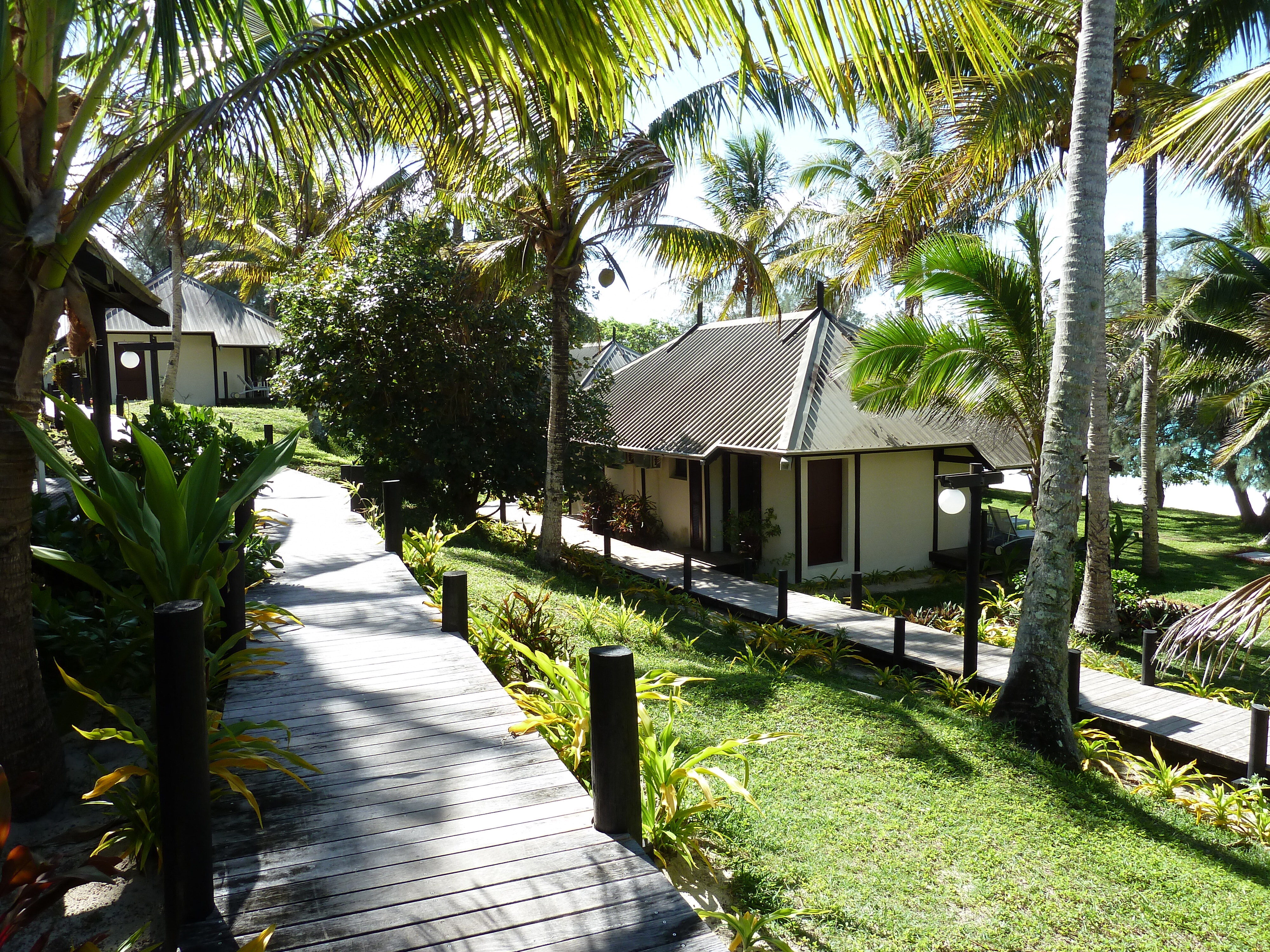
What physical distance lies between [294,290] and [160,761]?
14.5 meters

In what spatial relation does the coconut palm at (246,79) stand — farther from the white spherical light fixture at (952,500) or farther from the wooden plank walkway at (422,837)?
the white spherical light fixture at (952,500)

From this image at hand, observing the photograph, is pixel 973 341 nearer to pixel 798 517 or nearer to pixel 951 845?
pixel 798 517

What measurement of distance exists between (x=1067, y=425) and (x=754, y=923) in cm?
544

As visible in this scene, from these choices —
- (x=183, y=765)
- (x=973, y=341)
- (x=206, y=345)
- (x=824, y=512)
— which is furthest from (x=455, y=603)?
(x=206, y=345)

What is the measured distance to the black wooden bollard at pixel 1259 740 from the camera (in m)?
7.25

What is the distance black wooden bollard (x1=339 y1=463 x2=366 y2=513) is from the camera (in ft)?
42.4

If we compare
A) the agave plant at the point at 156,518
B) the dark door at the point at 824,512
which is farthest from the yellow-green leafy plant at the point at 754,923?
the dark door at the point at 824,512

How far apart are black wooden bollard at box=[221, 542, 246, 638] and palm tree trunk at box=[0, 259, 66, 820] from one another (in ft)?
5.57

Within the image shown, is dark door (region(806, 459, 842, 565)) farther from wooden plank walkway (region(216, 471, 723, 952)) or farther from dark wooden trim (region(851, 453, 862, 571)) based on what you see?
wooden plank walkway (region(216, 471, 723, 952))

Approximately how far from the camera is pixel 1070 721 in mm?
7574

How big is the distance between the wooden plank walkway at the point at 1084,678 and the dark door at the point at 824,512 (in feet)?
5.65

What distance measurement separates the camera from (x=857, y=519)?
16.4 meters

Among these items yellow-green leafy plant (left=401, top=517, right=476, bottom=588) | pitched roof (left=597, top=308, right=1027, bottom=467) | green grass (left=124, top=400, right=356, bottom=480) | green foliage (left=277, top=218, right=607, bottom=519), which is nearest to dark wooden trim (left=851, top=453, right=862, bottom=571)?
pitched roof (left=597, top=308, right=1027, bottom=467)

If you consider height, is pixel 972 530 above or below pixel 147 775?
above
